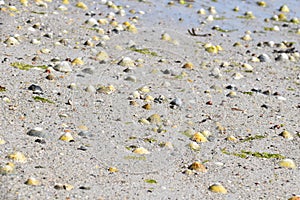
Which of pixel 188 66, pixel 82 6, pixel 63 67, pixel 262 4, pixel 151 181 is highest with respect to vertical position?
pixel 151 181

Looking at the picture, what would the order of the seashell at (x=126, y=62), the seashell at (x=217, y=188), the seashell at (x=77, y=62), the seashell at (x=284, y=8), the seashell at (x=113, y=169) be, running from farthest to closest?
the seashell at (x=284, y=8)
the seashell at (x=126, y=62)
the seashell at (x=77, y=62)
the seashell at (x=113, y=169)
the seashell at (x=217, y=188)

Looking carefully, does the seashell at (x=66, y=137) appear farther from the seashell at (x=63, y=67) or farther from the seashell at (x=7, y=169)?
the seashell at (x=63, y=67)

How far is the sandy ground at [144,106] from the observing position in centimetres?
585

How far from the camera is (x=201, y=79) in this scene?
9023 millimetres

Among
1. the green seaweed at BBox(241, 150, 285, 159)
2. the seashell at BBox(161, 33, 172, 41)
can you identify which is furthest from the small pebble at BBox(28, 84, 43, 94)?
the seashell at BBox(161, 33, 172, 41)

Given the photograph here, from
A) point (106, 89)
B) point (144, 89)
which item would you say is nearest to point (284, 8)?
point (144, 89)

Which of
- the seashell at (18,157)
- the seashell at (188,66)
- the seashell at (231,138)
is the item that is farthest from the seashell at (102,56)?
the seashell at (18,157)

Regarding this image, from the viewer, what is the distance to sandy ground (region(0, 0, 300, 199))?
5848 millimetres

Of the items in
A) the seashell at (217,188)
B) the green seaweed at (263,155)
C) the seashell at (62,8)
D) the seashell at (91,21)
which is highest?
the seashell at (217,188)

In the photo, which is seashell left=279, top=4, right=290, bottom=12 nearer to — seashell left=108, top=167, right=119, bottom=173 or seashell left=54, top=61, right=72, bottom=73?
seashell left=54, top=61, right=72, bottom=73

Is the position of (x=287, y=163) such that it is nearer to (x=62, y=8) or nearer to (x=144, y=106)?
(x=144, y=106)

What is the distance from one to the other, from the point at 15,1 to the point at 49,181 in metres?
6.87

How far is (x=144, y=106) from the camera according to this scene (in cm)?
772

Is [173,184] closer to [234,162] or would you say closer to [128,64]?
[234,162]
